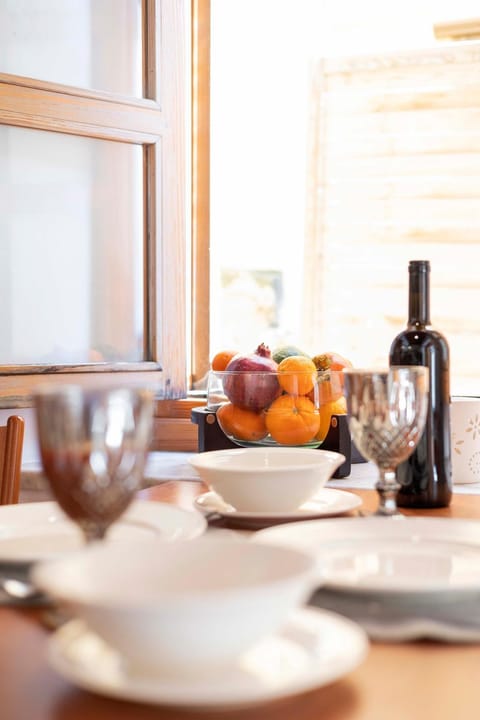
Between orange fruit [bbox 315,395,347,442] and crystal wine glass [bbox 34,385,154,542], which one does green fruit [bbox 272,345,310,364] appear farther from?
crystal wine glass [bbox 34,385,154,542]

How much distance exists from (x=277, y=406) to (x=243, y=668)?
0.86m

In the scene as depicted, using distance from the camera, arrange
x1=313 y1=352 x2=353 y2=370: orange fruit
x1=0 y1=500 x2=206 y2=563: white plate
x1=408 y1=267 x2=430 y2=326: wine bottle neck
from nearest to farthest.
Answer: x1=0 y1=500 x2=206 y2=563: white plate < x1=408 y1=267 x2=430 y2=326: wine bottle neck < x1=313 y1=352 x2=353 y2=370: orange fruit

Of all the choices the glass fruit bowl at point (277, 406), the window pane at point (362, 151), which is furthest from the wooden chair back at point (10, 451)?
the window pane at point (362, 151)

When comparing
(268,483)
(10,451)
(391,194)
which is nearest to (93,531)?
(268,483)

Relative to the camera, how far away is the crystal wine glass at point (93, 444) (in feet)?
1.95

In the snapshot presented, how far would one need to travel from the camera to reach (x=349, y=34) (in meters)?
3.36

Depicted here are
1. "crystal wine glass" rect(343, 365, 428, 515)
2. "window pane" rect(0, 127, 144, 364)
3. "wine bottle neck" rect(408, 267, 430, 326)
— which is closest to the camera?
"crystal wine glass" rect(343, 365, 428, 515)

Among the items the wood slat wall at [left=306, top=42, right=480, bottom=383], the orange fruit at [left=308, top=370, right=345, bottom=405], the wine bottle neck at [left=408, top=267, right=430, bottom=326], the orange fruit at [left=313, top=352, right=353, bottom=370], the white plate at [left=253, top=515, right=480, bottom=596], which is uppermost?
the wood slat wall at [left=306, top=42, right=480, bottom=383]

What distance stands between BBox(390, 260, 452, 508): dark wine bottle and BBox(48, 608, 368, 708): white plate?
57 centimetres

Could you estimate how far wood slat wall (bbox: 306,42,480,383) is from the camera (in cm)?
299

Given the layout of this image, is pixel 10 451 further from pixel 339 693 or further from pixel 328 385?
pixel 339 693

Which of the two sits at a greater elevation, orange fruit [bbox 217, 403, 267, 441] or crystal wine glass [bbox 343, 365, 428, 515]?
crystal wine glass [bbox 343, 365, 428, 515]

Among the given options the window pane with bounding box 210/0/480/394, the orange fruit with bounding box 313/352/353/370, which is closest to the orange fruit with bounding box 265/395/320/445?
the orange fruit with bounding box 313/352/353/370

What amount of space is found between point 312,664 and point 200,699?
0.24 ft
